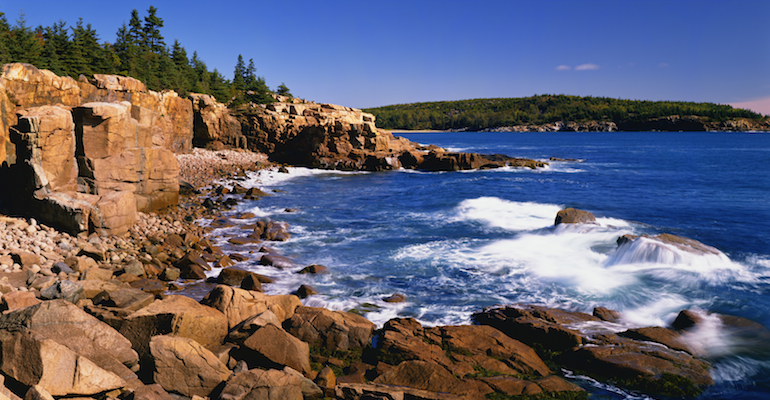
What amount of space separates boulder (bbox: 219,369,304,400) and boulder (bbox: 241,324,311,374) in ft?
2.91

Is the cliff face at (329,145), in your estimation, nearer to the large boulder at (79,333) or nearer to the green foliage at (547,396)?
the large boulder at (79,333)

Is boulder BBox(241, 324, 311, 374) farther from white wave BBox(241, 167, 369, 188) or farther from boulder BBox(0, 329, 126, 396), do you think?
white wave BBox(241, 167, 369, 188)

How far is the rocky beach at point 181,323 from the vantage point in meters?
7.31

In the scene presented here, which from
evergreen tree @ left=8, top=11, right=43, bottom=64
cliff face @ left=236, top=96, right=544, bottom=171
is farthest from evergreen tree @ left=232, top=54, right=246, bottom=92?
evergreen tree @ left=8, top=11, right=43, bottom=64

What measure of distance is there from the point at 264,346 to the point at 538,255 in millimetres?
12545

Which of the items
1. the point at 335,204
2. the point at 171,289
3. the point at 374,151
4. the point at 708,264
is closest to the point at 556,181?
the point at 374,151

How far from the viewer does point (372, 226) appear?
2322 cm

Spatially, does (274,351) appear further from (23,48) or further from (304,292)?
(23,48)

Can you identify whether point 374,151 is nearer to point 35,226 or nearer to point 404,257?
point 404,257

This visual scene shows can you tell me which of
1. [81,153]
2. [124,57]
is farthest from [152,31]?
[81,153]

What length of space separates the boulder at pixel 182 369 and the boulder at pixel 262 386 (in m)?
0.37

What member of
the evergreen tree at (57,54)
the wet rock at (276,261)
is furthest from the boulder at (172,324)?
the evergreen tree at (57,54)

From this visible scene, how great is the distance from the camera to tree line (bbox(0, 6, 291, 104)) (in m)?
34.9

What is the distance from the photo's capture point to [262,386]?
7125 mm
